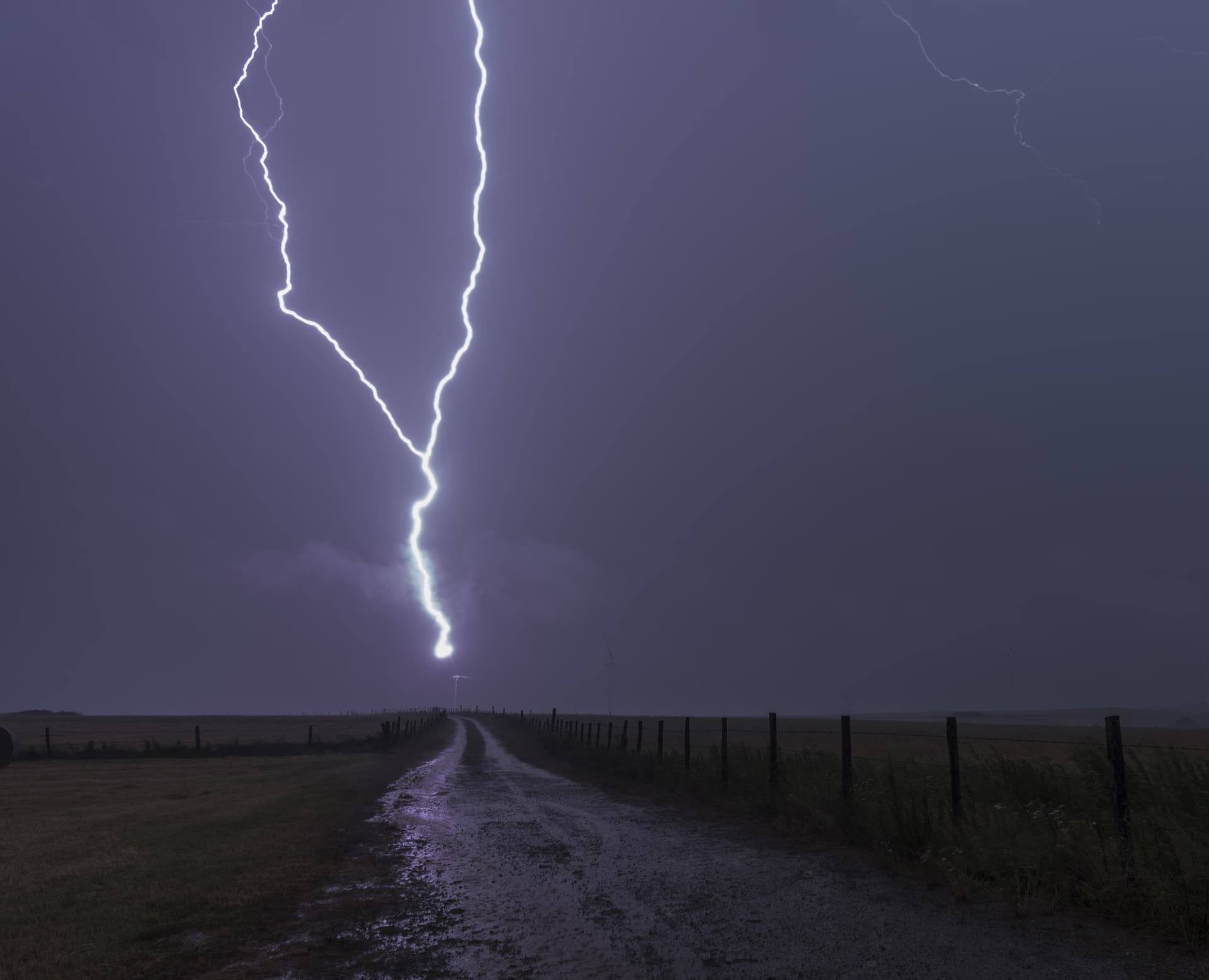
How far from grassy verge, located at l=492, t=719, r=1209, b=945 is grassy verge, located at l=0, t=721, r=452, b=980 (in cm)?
624

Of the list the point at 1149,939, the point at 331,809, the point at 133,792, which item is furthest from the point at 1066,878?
the point at 133,792

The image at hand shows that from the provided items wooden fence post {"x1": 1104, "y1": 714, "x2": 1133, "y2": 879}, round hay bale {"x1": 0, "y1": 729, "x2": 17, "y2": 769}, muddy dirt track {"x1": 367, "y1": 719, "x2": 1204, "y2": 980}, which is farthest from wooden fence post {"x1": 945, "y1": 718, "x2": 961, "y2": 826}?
round hay bale {"x1": 0, "y1": 729, "x2": 17, "y2": 769}

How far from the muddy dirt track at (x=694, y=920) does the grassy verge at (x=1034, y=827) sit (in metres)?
0.51

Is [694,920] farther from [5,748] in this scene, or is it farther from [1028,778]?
[5,748]

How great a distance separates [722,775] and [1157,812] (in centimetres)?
890

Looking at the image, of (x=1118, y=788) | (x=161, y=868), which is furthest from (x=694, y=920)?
(x=161, y=868)

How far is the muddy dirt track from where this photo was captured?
542 centimetres

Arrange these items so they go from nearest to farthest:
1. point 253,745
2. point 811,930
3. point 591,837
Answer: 1. point 811,930
2. point 591,837
3. point 253,745

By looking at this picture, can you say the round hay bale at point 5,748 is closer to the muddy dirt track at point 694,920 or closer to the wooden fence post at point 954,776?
the muddy dirt track at point 694,920

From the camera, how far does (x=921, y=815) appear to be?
9.48m

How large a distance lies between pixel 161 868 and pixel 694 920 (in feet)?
20.9

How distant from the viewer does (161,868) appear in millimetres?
9258

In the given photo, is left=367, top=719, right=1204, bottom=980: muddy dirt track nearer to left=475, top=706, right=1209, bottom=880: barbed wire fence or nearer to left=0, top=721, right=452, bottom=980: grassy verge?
left=0, top=721, right=452, bottom=980: grassy verge

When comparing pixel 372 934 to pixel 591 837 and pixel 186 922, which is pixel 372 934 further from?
pixel 591 837
